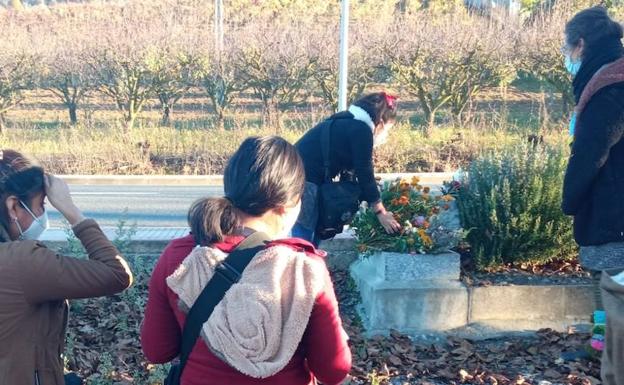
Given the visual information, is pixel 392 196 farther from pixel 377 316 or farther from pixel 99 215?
pixel 99 215

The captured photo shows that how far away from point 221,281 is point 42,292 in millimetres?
638

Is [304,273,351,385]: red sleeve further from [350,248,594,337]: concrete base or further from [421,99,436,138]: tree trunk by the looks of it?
[421,99,436,138]: tree trunk

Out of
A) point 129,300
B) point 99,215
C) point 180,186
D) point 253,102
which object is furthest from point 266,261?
point 253,102

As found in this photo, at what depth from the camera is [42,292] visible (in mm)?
2164

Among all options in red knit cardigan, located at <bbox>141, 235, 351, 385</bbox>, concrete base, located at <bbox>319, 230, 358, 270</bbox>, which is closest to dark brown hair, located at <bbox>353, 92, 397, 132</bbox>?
concrete base, located at <bbox>319, 230, 358, 270</bbox>

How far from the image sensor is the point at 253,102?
29.2 m

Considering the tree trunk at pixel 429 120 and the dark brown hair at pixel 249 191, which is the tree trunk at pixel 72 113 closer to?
the tree trunk at pixel 429 120

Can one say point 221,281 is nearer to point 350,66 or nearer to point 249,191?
point 249,191

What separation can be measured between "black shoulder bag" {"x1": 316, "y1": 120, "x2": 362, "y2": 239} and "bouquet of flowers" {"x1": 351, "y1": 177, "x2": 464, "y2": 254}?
428 millimetres

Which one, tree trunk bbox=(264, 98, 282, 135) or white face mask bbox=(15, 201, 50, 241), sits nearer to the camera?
white face mask bbox=(15, 201, 50, 241)

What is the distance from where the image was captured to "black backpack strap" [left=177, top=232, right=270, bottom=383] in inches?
76.1

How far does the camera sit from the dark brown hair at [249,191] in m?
1.97

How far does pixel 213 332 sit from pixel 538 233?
139 inches

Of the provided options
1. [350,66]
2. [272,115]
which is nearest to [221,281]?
[272,115]
